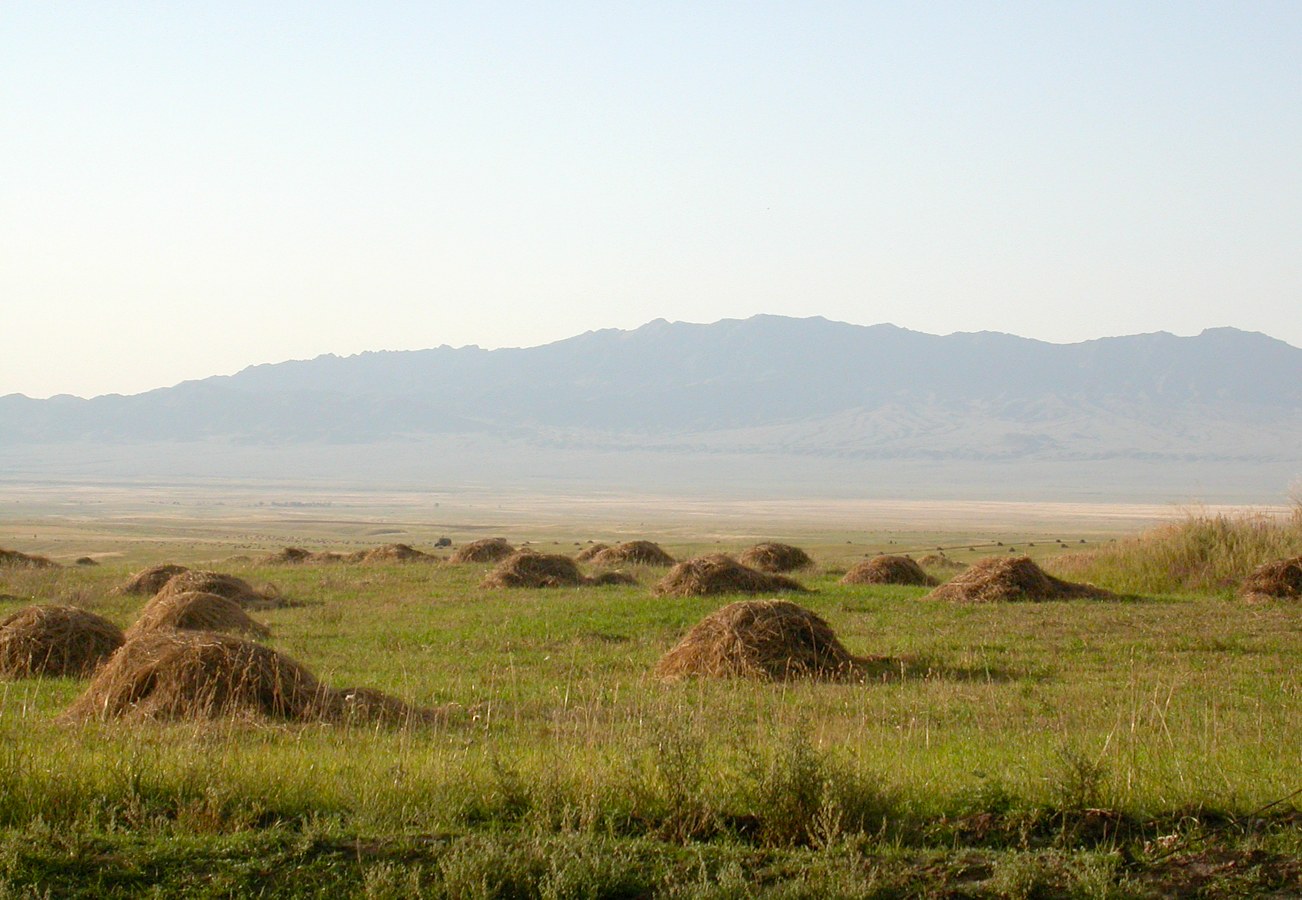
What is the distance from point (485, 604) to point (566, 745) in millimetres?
11855

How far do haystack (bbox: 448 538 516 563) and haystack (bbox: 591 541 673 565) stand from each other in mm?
2473

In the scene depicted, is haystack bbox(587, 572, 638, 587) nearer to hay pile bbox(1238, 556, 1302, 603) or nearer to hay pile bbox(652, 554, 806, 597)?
hay pile bbox(652, 554, 806, 597)

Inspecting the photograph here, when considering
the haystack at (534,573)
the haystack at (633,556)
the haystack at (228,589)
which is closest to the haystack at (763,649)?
the haystack at (228,589)

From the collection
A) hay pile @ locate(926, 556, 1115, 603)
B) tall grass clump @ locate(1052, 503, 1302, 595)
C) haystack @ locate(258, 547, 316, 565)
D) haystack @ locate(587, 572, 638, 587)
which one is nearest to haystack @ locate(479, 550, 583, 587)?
haystack @ locate(587, 572, 638, 587)

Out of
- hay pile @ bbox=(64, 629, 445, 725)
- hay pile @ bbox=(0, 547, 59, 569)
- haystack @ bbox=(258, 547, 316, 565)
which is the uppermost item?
hay pile @ bbox=(64, 629, 445, 725)

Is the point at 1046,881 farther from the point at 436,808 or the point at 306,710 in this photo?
the point at 306,710

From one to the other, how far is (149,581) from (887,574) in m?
13.7

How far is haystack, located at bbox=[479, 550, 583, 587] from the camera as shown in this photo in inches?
918

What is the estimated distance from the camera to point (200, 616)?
15742 millimetres

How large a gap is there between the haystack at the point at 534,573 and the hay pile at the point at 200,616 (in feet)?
23.7

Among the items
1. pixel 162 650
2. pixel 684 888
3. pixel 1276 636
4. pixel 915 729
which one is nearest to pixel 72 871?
pixel 684 888

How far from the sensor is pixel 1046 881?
569cm

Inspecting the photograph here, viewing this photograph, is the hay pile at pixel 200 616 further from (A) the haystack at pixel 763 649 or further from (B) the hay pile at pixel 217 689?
(A) the haystack at pixel 763 649

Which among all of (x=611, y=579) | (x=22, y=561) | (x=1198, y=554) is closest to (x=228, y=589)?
(x=611, y=579)
